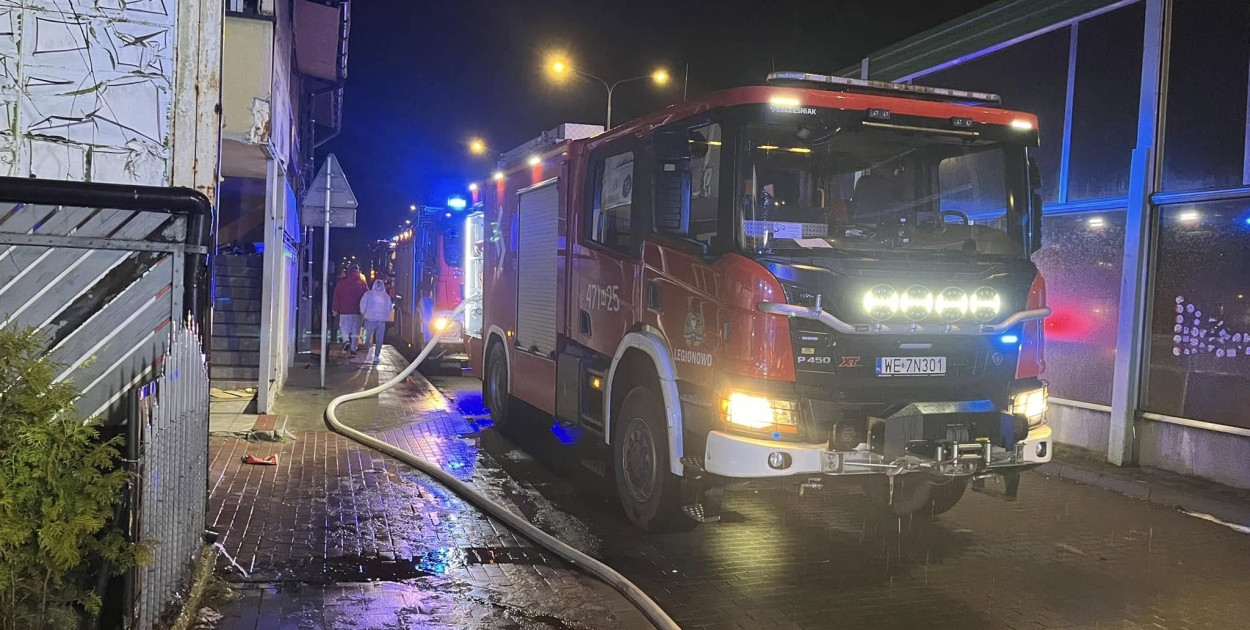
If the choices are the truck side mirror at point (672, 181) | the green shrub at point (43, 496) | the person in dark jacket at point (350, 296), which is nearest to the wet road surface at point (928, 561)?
the truck side mirror at point (672, 181)

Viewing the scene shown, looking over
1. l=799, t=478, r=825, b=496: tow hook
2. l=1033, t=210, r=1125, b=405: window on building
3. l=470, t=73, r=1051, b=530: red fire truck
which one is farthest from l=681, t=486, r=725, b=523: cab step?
l=1033, t=210, r=1125, b=405: window on building

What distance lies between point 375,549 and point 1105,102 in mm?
8709

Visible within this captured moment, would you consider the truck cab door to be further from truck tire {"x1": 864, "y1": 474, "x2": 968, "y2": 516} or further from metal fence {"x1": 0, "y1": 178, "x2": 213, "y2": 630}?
metal fence {"x1": 0, "y1": 178, "x2": 213, "y2": 630}

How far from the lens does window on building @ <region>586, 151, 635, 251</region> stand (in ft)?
23.4

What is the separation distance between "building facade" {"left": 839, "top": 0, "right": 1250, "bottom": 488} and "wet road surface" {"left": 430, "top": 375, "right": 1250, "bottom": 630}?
1.36 meters

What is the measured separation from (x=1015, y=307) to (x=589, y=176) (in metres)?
3.62

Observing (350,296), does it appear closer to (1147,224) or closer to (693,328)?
(693,328)

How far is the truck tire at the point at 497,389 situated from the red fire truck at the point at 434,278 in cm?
312

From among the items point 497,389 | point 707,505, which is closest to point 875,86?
point 707,505

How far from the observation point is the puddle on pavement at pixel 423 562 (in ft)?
18.0

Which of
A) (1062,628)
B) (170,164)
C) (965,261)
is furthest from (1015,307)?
(170,164)

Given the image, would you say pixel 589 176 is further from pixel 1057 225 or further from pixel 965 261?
pixel 1057 225

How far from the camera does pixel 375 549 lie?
236 inches

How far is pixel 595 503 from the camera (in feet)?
24.7
